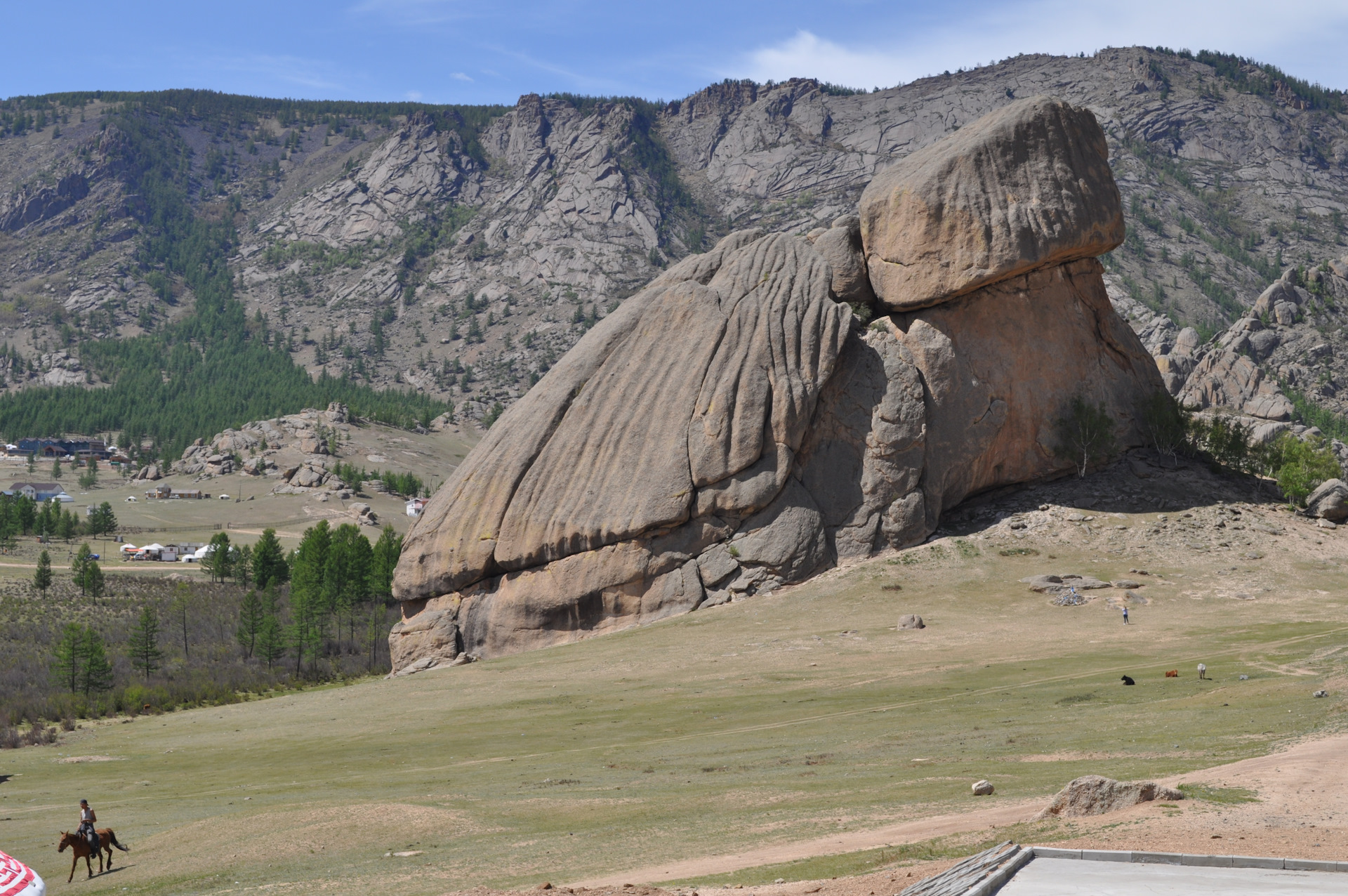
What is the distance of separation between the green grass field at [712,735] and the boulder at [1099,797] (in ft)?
9.10

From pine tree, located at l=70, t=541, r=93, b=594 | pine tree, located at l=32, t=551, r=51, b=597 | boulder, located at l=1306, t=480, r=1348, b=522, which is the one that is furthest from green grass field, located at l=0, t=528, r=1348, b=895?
pine tree, located at l=32, t=551, r=51, b=597

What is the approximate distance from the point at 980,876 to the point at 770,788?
44.5 feet

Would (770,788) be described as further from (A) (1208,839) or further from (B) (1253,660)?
(B) (1253,660)

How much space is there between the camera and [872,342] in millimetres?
65938

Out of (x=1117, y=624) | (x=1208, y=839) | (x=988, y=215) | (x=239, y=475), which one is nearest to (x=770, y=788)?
(x=1208, y=839)

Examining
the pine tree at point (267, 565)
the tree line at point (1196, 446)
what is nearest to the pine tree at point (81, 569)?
the pine tree at point (267, 565)

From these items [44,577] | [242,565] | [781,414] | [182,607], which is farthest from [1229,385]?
[44,577]

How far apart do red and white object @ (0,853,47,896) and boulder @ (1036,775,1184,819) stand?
15126 millimetres

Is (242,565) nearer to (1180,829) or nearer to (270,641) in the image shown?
(270,641)

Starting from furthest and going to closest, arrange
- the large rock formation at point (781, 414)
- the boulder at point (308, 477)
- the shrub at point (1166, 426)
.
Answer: the boulder at point (308, 477) → the shrub at point (1166, 426) → the large rock formation at point (781, 414)

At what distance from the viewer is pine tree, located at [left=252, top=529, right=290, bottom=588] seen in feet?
339

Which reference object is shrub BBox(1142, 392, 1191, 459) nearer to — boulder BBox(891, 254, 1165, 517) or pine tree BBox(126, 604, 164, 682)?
boulder BBox(891, 254, 1165, 517)

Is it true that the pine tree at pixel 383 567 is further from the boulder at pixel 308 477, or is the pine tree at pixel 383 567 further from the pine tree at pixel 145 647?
the boulder at pixel 308 477

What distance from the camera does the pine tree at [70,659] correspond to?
201 feet
